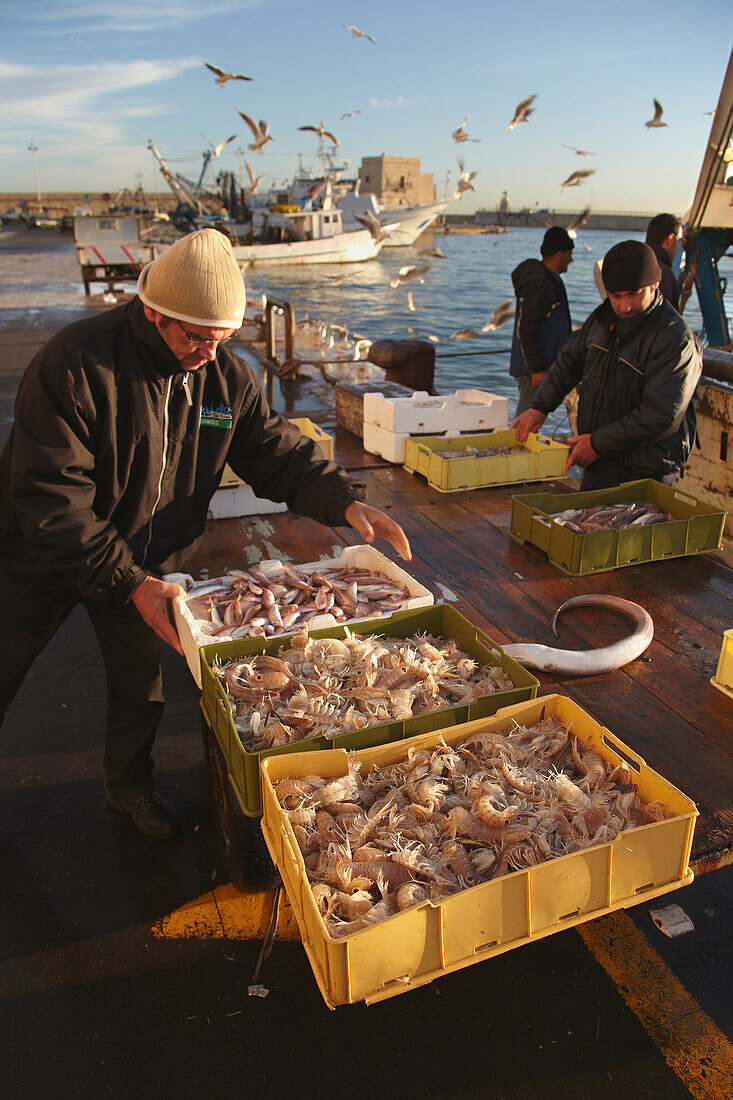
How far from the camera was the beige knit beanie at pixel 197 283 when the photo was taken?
7.46ft

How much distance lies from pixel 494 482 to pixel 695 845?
3.73 m

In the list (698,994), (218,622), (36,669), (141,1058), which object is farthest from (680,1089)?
(36,669)

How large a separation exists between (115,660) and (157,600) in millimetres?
593

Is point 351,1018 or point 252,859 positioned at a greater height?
point 252,859

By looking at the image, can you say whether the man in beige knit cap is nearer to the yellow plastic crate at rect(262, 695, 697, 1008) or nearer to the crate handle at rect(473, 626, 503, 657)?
the crate handle at rect(473, 626, 503, 657)

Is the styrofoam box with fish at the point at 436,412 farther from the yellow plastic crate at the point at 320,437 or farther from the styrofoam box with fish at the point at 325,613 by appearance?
the styrofoam box with fish at the point at 325,613

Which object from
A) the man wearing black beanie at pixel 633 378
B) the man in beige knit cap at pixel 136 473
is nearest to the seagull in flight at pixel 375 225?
the man wearing black beanie at pixel 633 378

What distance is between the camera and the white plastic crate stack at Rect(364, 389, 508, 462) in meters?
6.28

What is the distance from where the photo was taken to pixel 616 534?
391cm

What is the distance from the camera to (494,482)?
5.61 meters

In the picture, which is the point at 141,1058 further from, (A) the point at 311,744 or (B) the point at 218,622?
(B) the point at 218,622

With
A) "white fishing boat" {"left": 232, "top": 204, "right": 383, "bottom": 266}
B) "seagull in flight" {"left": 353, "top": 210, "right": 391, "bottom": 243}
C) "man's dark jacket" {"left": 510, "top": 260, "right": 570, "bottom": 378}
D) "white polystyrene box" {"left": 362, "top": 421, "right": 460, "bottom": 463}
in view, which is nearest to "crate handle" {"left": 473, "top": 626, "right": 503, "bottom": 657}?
"white polystyrene box" {"left": 362, "top": 421, "right": 460, "bottom": 463}

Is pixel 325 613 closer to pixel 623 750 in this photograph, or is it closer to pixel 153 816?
pixel 153 816

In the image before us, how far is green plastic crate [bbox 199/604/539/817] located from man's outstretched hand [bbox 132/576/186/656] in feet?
0.58
